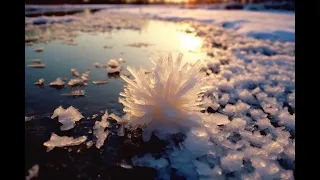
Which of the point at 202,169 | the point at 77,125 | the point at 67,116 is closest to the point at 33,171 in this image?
the point at 77,125

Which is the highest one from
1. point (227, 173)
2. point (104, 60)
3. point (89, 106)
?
point (104, 60)

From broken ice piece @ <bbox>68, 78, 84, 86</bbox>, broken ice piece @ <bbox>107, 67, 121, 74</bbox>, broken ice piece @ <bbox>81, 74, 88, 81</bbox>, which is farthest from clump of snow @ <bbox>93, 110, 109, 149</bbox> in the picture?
broken ice piece @ <bbox>107, 67, 121, 74</bbox>

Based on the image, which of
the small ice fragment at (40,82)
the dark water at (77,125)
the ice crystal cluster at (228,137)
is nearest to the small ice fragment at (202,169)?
the ice crystal cluster at (228,137)

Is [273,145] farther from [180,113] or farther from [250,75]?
[250,75]

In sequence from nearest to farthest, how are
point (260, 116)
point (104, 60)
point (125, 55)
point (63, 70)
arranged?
point (260, 116), point (63, 70), point (104, 60), point (125, 55)

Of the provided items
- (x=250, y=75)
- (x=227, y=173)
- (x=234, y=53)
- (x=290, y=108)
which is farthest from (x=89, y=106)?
(x=234, y=53)

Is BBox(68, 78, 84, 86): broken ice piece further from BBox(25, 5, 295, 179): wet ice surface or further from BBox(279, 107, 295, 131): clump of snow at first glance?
BBox(279, 107, 295, 131): clump of snow
